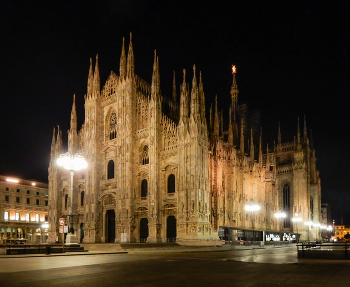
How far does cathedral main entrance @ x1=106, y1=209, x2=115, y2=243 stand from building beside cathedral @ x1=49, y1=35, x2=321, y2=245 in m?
0.14

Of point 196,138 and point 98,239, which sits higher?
point 196,138

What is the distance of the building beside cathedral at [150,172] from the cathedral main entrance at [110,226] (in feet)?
0.45

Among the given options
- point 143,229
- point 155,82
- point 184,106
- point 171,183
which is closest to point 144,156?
point 171,183

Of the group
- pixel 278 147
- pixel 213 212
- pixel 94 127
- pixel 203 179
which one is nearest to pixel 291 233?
pixel 278 147

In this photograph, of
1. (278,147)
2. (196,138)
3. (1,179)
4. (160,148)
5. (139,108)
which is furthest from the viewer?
(278,147)

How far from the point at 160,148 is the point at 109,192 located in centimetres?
1050

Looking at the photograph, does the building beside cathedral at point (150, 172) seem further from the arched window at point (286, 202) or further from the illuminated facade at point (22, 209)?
the illuminated facade at point (22, 209)

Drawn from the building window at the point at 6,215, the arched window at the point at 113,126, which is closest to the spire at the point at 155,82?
the arched window at the point at 113,126

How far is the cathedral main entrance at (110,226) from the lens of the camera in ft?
177

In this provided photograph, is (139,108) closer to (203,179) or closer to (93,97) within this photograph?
(93,97)

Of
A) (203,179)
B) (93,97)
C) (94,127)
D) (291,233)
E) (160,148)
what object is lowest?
(291,233)

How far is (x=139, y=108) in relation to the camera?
53.0 meters

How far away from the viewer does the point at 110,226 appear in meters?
54.4

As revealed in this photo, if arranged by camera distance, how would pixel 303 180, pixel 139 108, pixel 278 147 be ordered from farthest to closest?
pixel 278 147 < pixel 303 180 < pixel 139 108
